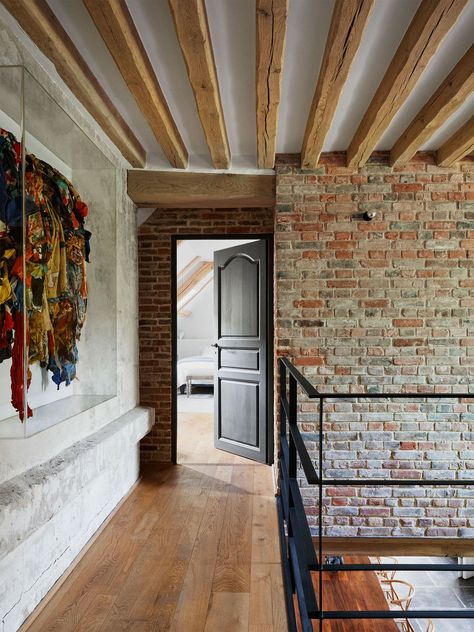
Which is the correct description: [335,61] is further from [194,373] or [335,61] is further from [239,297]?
[194,373]

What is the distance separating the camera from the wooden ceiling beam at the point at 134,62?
67.9 inches

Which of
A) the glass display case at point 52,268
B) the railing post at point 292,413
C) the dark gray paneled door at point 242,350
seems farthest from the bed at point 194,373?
the railing post at point 292,413

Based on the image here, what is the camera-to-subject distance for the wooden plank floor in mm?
2039

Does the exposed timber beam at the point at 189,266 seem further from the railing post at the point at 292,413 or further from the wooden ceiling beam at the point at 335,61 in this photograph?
the railing post at the point at 292,413

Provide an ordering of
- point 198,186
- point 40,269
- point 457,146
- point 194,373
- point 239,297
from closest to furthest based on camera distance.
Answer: point 40,269 → point 457,146 → point 198,186 → point 239,297 → point 194,373

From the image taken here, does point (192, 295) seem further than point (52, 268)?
Yes

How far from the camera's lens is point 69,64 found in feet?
6.82

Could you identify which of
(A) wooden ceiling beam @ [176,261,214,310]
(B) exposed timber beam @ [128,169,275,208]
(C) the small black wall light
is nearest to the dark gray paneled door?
(B) exposed timber beam @ [128,169,275,208]

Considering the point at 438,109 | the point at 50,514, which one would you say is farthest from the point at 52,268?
the point at 438,109

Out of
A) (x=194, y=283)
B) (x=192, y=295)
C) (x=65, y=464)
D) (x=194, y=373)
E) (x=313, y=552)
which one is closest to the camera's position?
(x=313, y=552)

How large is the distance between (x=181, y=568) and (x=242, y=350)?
2.18 metres

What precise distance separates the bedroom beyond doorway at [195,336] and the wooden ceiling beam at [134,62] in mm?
2156

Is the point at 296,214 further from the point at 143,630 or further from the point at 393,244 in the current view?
the point at 143,630

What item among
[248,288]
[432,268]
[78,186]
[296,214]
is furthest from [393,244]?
[78,186]
